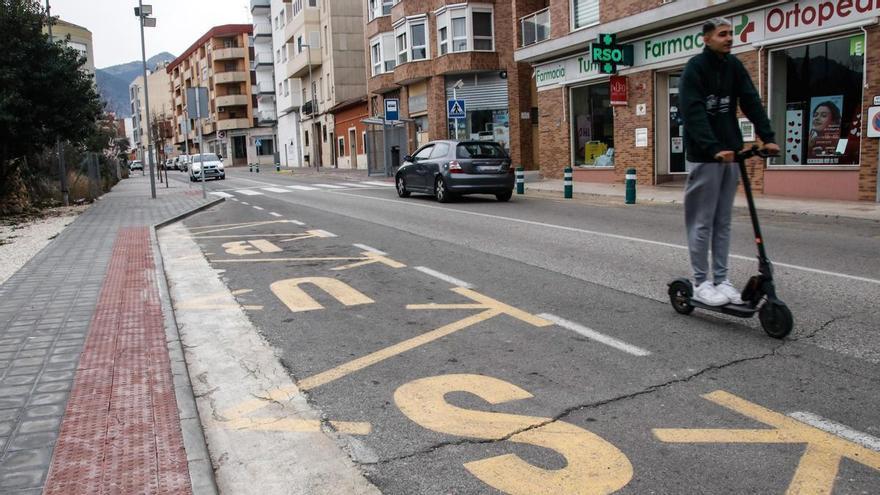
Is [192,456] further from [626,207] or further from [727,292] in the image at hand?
[626,207]

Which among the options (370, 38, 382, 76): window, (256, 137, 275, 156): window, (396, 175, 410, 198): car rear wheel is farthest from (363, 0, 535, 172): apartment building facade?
(256, 137, 275, 156): window

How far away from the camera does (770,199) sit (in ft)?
53.4

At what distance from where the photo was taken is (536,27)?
26.6m

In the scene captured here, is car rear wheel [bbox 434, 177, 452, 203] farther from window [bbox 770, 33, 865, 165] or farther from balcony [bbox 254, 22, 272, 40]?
balcony [bbox 254, 22, 272, 40]

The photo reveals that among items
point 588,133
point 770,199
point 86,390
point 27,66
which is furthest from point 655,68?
point 86,390

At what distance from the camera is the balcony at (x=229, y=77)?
8746cm

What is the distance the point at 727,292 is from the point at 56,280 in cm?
715

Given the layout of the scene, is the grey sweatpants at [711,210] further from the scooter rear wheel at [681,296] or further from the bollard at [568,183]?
the bollard at [568,183]

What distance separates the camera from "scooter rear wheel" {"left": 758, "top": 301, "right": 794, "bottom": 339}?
5.05 m

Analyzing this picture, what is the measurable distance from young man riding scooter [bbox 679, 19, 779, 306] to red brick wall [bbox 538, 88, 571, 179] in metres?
20.4

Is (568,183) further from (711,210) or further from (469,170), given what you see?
(711,210)

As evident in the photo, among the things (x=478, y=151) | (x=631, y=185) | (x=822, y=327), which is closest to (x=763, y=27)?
(x=631, y=185)

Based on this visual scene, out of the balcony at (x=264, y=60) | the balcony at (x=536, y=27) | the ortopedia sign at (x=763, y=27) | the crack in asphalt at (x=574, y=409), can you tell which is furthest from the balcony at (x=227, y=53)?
the crack in asphalt at (x=574, y=409)

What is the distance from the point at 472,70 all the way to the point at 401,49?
19.3 feet
